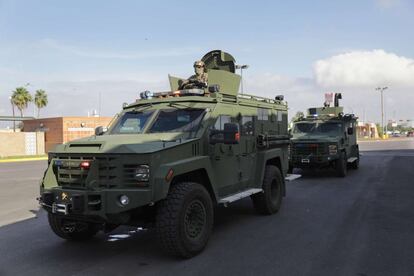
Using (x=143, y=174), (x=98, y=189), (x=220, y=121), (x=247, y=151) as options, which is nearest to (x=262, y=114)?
(x=247, y=151)

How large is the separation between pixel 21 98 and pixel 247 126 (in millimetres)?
61324

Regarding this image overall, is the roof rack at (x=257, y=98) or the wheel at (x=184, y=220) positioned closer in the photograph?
the wheel at (x=184, y=220)

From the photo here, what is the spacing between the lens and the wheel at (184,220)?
563 centimetres

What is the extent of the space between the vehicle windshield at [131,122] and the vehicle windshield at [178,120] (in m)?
0.21

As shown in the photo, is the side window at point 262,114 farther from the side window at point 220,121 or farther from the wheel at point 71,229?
the wheel at point 71,229

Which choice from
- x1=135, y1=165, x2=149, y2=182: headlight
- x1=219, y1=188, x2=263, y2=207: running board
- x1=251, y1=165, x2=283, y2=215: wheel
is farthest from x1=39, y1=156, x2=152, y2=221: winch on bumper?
x1=251, y1=165, x2=283, y2=215: wheel

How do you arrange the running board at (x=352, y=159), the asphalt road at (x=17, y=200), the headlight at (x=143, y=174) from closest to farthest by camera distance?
the headlight at (x=143, y=174), the asphalt road at (x=17, y=200), the running board at (x=352, y=159)

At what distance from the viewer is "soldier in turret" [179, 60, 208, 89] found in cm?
845

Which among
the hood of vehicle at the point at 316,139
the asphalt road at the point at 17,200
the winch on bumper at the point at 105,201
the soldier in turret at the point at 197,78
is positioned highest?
the soldier in turret at the point at 197,78

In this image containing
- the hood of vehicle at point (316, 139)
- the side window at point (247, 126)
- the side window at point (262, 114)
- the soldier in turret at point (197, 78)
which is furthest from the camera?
the hood of vehicle at point (316, 139)

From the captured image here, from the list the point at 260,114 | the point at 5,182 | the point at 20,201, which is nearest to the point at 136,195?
the point at 260,114

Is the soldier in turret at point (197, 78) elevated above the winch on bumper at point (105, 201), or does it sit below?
above

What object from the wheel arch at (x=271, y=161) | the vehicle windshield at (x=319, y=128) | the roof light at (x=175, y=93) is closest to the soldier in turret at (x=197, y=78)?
the roof light at (x=175, y=93)

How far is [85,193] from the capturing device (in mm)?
5430
